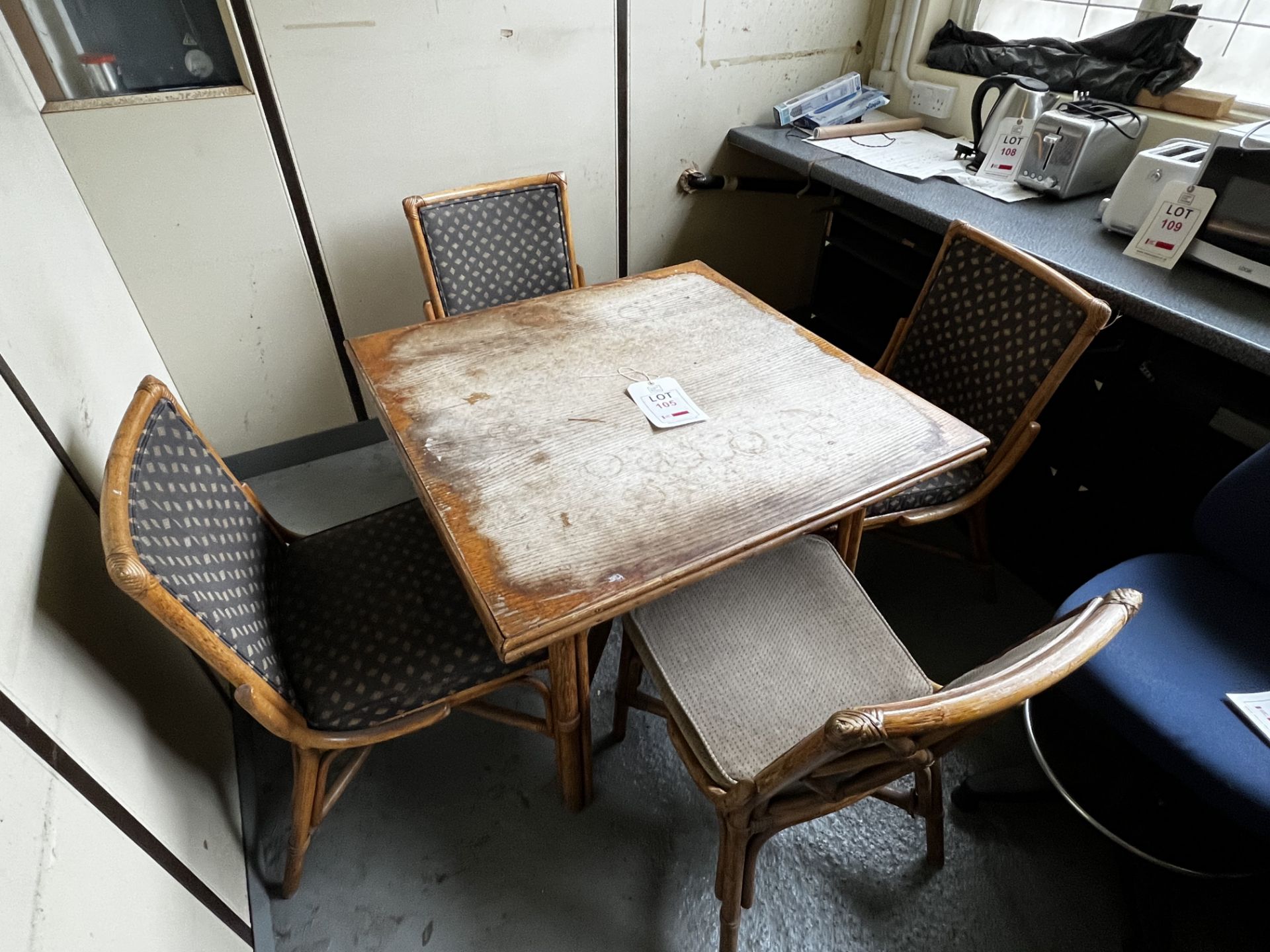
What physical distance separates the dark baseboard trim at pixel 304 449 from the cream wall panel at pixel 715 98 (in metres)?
1.17

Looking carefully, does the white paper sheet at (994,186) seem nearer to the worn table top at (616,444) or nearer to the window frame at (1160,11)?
the window frame at (1160,11)

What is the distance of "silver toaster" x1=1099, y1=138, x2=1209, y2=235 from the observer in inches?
58.6

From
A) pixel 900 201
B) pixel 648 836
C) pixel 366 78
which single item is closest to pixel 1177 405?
pixel 900 201

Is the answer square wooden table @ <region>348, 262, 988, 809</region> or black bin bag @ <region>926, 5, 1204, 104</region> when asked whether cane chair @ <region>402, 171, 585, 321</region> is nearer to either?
square wooden table @ <region>348, 262, 988, 809</region>

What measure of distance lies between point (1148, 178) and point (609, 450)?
1.46m

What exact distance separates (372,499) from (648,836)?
1.38 m

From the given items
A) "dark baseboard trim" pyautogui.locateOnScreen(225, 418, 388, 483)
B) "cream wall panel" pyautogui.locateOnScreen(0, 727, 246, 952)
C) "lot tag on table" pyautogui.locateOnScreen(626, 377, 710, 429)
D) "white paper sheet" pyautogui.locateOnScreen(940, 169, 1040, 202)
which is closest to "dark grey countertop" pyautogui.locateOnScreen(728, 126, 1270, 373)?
"white paper sheet" pyautogui.locateOnScreen(940, 169, 1040, 202)

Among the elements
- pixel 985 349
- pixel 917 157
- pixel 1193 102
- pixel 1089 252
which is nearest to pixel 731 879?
pixel 985 349

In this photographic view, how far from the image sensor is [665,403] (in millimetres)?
1258

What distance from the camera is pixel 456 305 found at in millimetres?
1859

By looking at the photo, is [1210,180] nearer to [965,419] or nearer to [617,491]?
[965,419]

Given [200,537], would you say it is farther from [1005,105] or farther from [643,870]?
[1005,105]

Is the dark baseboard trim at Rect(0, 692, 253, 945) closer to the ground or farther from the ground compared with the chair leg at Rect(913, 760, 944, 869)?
farther from the ground

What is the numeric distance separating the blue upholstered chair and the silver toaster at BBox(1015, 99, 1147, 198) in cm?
98
